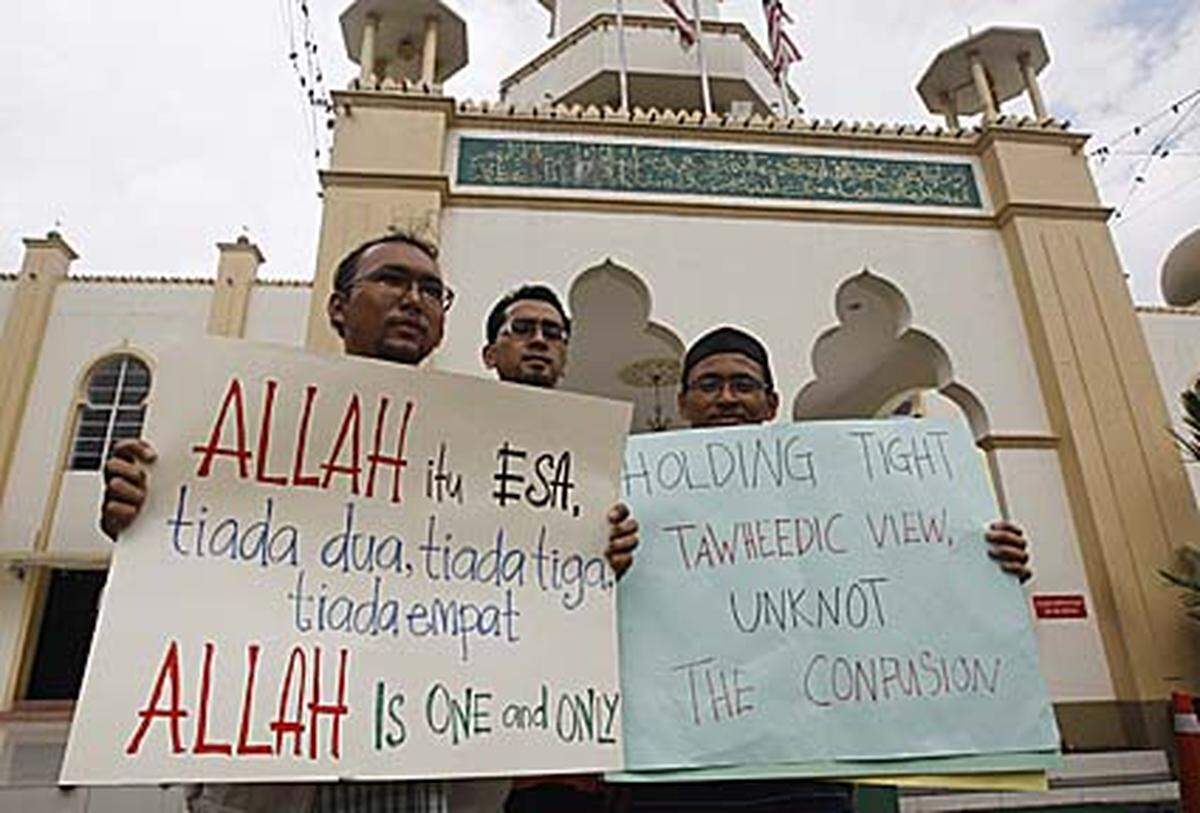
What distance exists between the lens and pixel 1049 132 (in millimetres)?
5332

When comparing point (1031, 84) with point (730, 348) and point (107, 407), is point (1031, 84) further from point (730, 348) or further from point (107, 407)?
point (107, 407)

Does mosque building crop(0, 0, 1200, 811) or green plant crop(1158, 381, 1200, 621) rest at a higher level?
mosque building crop(0, 0, 1200, 811)

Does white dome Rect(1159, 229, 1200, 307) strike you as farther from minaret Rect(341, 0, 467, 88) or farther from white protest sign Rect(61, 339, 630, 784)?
white protest sign Rect(61, 339, 630, 784)

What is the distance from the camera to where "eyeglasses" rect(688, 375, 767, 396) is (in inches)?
66.9

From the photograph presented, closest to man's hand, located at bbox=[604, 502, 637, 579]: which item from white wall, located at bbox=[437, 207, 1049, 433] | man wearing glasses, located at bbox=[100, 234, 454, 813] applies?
man wearing glasses, located at bbox=[100, 234, 454, 813]

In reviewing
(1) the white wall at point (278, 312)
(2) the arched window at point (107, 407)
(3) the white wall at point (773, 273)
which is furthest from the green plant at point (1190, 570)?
(2) the arched window at point (107, 407)

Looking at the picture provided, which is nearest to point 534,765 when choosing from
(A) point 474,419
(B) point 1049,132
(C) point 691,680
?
(C) point 691,680

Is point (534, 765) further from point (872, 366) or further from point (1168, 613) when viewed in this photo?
point (872, 366)

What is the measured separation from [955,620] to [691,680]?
1.50 feet

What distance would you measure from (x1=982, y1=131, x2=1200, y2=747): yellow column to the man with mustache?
132 inches

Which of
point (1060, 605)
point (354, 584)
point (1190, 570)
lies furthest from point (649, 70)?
point (354, 584)

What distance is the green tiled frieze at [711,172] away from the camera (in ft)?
16.1

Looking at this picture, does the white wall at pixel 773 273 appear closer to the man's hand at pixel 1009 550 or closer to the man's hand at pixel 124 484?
the man's hand at pixel 1009 550

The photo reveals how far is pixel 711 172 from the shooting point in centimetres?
508
